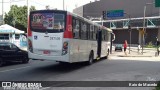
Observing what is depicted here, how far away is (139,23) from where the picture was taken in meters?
71.1

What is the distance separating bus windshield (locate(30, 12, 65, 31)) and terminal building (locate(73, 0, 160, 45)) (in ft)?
161

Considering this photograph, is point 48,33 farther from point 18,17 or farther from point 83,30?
point 18,17

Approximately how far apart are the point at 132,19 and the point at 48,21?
5991 centimetres

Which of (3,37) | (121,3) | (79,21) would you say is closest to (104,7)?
(121,3)

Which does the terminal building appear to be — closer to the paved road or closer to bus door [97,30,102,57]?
bus door [97,30,102,57]

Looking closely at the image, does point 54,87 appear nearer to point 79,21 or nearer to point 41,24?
point 41,24

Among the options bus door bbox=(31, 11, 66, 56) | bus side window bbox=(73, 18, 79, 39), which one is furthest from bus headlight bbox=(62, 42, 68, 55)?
bus side window bbox=(73, 18, 79, 39)

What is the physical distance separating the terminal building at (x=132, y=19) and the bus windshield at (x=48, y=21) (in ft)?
161

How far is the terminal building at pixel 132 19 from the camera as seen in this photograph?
70.3m

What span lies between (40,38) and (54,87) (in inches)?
206

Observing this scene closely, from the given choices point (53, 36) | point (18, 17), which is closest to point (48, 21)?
point (53, 36)

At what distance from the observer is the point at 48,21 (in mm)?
15922

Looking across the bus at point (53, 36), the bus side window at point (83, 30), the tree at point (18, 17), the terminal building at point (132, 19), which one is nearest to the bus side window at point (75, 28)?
the bus at point (53, 36)

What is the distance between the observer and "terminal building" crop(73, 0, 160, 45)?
70312 millimetres
